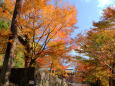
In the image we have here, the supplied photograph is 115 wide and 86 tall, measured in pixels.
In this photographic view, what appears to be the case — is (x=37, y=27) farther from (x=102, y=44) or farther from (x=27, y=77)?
(x=102, y=44)

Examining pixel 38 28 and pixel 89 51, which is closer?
pixel 38 28

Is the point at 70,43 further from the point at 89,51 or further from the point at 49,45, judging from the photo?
the point at 89,51

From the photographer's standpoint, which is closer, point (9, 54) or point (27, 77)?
point (9, 54)

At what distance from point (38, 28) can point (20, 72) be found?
2954 millimetres

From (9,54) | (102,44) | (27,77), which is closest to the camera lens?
(9,54)

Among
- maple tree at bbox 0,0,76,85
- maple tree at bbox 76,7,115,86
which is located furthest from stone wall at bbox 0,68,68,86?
maple tree at bbox 76,7,115,86

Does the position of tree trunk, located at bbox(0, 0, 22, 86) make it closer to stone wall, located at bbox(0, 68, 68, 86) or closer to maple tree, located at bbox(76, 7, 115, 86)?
stone wall, located at bbox(0, 68, 68, 86)

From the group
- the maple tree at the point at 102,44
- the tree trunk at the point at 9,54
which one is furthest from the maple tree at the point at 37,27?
the maple tree at the point at 102,44

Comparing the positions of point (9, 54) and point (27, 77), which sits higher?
point (9, 54)

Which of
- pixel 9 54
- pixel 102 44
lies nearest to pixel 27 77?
pixel 9 54

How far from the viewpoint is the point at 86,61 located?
1275cm

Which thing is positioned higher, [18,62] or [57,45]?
[57,45]

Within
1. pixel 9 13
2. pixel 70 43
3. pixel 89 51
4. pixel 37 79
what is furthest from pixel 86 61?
pixel 9 13

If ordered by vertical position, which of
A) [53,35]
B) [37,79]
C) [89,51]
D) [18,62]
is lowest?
Answer: [37,79]
